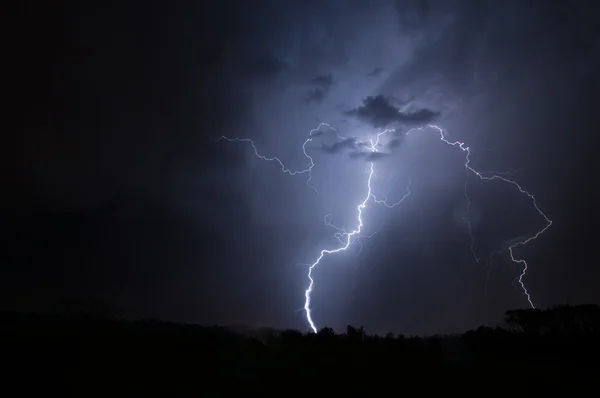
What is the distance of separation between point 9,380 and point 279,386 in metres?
4.79

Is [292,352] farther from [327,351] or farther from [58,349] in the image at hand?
[58,349]

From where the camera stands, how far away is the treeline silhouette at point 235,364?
328 inches

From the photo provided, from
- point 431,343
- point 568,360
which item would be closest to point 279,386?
point 431,343

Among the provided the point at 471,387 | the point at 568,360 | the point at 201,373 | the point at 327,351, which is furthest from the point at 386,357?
the point at 568,360

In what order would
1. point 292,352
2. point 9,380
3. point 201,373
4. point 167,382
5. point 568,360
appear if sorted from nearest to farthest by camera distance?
point 9,380 → point 167,382 → point 201,373 → point 292,352 → point 568,360

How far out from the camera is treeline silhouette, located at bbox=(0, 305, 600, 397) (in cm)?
833

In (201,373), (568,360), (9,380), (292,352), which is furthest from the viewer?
(568,360)

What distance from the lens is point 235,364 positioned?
32.5ft

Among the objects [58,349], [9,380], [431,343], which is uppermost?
[431,343]

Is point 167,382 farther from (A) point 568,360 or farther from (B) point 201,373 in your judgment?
(A) point 568,360

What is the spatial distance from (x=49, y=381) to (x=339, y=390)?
5290 millimetres

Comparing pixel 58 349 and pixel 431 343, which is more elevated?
pixel 431 343

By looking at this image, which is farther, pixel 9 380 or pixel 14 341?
pixel 14 341

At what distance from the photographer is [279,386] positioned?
29.2 feet
